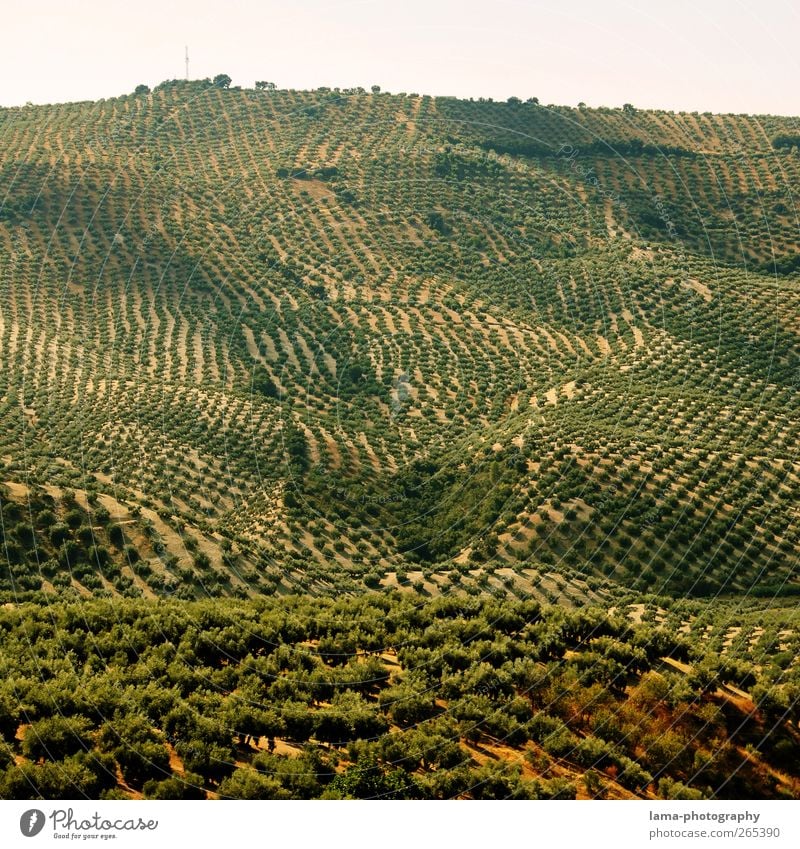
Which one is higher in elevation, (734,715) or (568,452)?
(568,452)

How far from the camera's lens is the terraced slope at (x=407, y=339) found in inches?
2320

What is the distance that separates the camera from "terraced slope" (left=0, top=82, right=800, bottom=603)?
58.9 metres

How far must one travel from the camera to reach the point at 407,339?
88.1 m

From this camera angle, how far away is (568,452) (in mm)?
65375

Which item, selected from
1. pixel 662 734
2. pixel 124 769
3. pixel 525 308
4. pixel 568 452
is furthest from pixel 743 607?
pixel 525 308

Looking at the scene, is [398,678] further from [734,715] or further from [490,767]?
[734,715]

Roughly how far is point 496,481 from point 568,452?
505 centimetres
